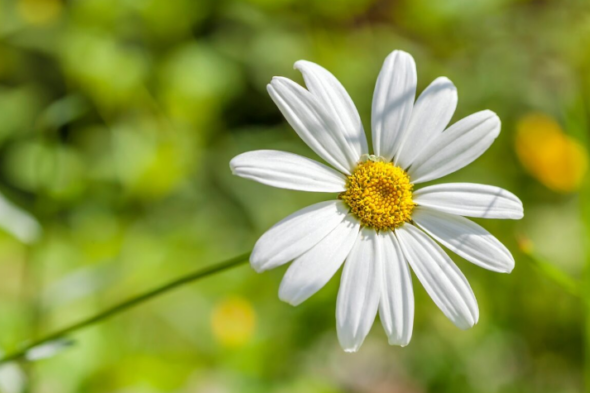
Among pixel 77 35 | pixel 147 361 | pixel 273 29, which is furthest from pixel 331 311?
pixel 77 35

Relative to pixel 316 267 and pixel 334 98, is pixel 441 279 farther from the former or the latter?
pixel 334 98

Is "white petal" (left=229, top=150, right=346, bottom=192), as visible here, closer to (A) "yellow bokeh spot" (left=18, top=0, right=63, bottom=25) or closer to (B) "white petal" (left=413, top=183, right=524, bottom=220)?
(B) "white petal" (left=413, top=183, right=524, bottom=220)

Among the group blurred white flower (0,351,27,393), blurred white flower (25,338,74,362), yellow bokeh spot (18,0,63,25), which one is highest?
yellow bokeh spot (18,0,63,25)

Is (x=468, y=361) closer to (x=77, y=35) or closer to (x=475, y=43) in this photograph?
(x=475, y=43)

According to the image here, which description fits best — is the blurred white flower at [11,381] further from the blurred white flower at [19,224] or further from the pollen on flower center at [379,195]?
the pollen on flower center at [379,195]

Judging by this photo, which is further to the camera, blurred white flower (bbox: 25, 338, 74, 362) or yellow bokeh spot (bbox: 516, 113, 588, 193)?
yellow bokeh spot (bbox: 516, 113, 588, 193)

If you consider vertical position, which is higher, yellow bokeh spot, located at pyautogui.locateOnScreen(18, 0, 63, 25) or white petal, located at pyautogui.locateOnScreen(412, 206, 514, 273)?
yellow bokeh spot, located at pyautogui.locateOnScreen(18, 0, 63, 25)

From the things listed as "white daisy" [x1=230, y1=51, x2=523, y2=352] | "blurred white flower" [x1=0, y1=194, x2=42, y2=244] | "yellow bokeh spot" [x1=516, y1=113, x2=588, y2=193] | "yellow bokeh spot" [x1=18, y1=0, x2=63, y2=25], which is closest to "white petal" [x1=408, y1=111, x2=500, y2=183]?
"white daisy" [x1=230, y1=51, x2=523, y2=352]
